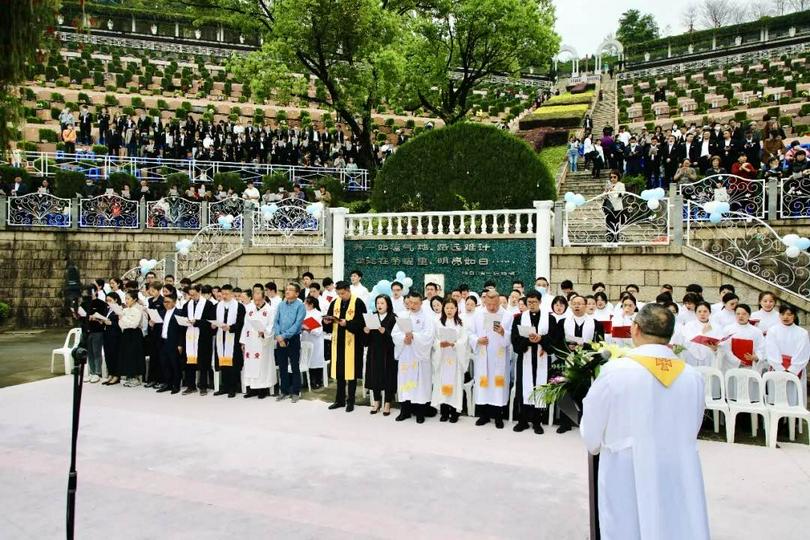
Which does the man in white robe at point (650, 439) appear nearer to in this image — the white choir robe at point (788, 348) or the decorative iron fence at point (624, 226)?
the white choir robe at point (788, 348)

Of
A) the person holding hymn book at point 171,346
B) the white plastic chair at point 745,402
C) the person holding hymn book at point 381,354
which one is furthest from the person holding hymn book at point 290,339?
the white plastic chair at point 745,402

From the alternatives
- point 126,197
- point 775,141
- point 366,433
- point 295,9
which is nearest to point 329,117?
point 295,9

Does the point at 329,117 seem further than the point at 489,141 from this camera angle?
Yes

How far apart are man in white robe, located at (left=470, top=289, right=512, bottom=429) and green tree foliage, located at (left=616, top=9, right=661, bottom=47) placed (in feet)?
212

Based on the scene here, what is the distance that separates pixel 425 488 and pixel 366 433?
2093mm

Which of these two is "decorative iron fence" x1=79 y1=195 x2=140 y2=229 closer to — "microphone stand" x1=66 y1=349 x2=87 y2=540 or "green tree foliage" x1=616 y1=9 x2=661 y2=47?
"microphone stand" x1=66 y1=349 x2=87 y2=540

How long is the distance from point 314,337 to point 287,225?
648 cm

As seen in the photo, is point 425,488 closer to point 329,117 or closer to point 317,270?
point 317,270

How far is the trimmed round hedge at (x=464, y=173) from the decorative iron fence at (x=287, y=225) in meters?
1.69

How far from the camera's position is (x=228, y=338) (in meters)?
10.5

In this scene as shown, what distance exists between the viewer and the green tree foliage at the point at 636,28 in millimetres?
67875

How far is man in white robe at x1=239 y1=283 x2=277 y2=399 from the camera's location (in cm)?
1034

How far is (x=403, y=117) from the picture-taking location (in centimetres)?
4244

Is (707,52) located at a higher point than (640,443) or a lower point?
higher
